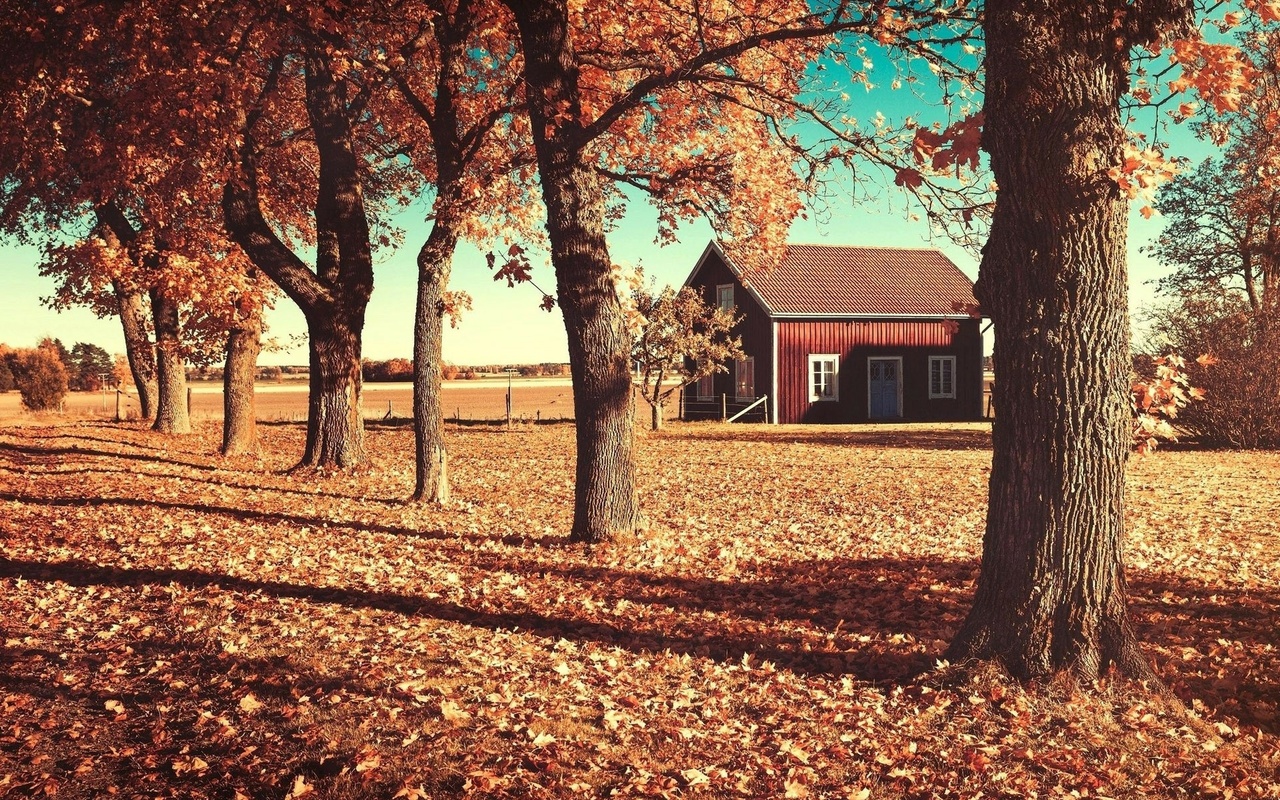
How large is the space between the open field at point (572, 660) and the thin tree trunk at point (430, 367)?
2.90 ft

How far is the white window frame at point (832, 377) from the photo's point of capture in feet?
116

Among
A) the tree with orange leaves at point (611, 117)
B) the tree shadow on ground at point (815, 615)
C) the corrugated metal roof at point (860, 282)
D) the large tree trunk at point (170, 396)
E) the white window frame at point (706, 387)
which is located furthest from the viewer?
the white window frame at point (706, 387)

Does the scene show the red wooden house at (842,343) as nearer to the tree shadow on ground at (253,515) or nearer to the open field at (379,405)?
the open field at (379,405)

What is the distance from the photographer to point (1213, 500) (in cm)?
1448

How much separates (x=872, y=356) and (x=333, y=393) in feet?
79.1

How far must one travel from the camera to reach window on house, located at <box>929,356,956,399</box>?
3716 cm

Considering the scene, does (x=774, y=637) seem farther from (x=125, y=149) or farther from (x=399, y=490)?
(x=125, y=149)

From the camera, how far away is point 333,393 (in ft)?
55.5

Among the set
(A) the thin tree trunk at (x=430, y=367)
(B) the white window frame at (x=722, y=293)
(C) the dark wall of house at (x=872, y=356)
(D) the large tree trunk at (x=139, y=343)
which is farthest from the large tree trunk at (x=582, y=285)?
(B) the white window frame at (x=722, y=293)

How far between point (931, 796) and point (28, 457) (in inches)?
748

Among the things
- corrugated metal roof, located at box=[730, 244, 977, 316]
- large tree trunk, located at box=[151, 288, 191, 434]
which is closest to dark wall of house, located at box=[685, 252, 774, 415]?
corrugated metal roof, located at box=[730, 244, 977, 316]

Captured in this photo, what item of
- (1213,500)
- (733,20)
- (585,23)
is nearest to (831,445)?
(1213,500)

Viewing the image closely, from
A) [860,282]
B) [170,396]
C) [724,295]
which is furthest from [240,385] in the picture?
[860,282]

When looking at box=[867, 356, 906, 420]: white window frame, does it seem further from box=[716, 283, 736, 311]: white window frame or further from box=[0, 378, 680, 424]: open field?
box=[0, 378, 680, 424]: open field
